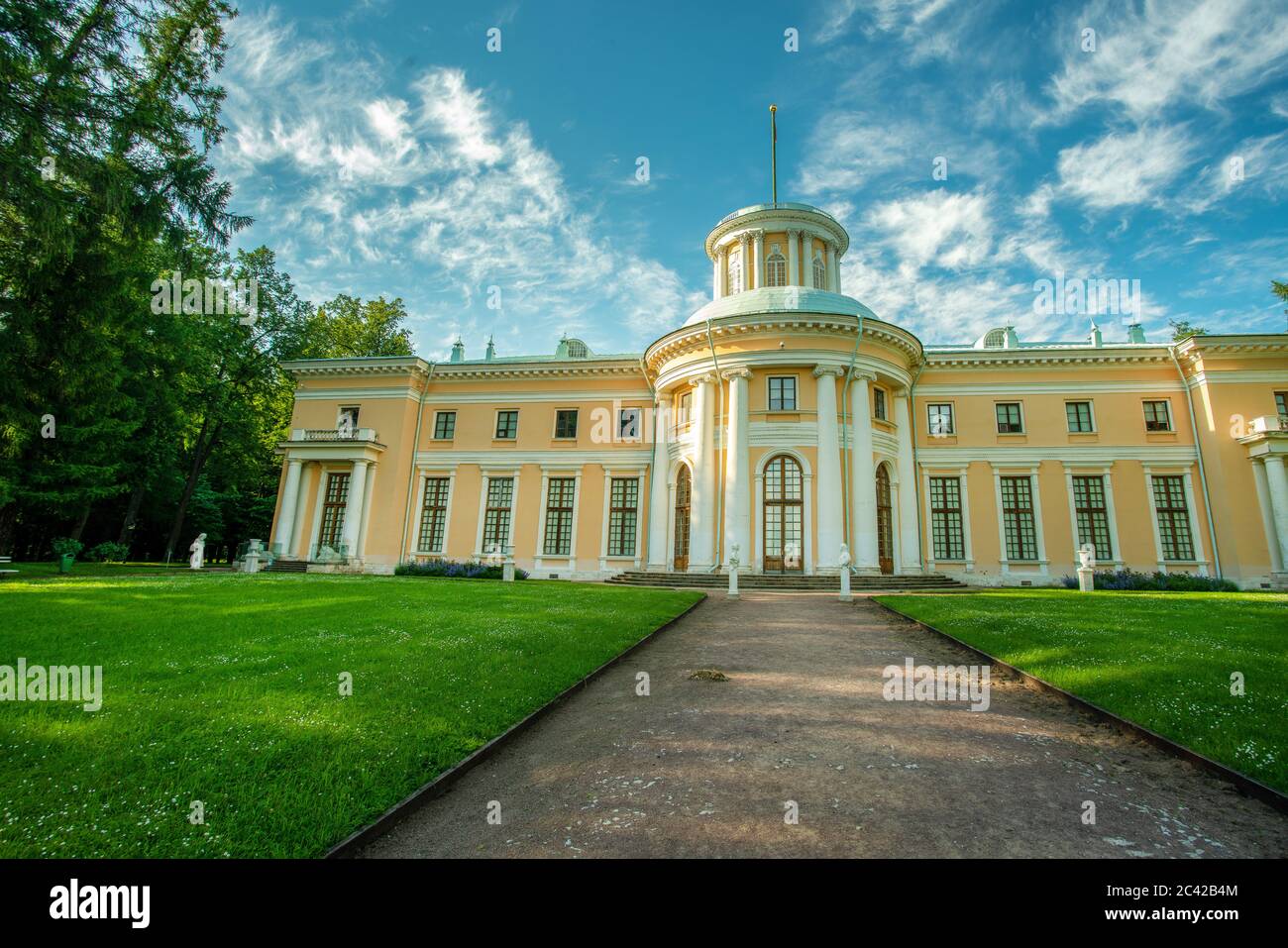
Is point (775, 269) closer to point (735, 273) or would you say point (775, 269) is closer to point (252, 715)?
point (735, 273)

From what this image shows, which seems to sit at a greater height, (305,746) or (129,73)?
(129,73)

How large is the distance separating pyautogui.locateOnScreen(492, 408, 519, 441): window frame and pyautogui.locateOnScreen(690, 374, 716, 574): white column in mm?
9303

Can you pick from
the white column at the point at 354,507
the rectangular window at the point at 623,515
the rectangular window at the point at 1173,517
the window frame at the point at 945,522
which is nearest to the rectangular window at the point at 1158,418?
the rectangular window at the point at 1173,517

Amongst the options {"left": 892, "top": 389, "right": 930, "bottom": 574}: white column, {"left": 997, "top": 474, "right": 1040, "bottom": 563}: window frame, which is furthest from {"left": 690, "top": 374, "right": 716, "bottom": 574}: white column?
{"left": 997, "top": 474, "right": 1040, "bottom": 563}: window frame

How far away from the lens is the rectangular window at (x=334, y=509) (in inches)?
1028

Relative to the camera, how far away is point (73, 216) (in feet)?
32.2

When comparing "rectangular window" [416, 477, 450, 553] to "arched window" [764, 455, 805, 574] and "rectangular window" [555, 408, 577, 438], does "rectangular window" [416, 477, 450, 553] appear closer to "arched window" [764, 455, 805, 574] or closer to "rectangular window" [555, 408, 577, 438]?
"rectangular window" [555, 408, 577, 438]

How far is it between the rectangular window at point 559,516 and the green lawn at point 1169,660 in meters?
16.4

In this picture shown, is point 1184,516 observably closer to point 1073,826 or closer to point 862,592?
point 862,592

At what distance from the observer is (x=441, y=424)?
27969 mm

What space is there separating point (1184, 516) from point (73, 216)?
33190mm

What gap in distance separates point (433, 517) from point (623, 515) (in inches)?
357
